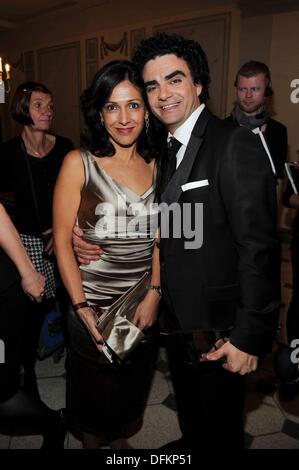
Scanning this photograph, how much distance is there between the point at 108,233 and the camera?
1.87m

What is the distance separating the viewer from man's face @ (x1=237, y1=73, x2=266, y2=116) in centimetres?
359

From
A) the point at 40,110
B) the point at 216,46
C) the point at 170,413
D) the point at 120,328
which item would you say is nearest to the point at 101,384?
the point at 120,328

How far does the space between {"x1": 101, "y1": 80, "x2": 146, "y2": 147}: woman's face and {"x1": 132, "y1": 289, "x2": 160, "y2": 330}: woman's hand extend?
78 cm

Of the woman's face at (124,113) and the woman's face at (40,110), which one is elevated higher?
the woman's face at (40,110)

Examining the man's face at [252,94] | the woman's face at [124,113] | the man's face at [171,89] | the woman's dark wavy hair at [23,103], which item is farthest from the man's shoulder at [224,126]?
the man's face at [252,94]

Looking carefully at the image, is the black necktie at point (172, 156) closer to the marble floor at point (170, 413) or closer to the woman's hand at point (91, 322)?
the woman's hand at point (91, 322)

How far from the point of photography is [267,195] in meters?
1.42

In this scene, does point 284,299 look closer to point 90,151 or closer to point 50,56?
point 90,151

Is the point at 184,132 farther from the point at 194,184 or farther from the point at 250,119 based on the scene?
the point at 250,119

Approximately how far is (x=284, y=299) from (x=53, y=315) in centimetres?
267

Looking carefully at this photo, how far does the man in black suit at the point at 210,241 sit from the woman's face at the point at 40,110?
1282 mm

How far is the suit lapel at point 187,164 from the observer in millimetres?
1533

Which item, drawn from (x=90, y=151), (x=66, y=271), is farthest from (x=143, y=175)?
(x=66, y=271)

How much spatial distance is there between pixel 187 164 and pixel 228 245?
1.19ft
